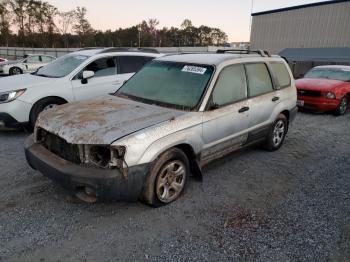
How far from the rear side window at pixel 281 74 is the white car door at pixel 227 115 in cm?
113

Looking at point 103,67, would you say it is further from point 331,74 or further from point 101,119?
point 331,74

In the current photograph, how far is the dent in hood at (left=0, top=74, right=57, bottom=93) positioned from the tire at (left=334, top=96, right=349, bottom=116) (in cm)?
→ 794

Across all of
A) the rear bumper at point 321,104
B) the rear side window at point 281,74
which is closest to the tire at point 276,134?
the rear side window at point 281,74

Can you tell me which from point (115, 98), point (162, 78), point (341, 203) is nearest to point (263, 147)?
point (341, 203)

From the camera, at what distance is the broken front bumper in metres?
3.04

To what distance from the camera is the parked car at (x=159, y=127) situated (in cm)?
312

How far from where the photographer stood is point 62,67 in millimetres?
6938

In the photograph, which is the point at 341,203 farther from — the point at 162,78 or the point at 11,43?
the point at 11,43

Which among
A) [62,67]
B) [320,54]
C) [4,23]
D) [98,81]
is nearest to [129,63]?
[98,81]

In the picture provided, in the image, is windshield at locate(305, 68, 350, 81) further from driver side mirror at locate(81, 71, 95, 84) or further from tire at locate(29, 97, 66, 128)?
tire at locate(29, 97, 66, 128)

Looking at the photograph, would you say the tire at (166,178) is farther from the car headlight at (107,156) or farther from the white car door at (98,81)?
the white car door at (98,81)

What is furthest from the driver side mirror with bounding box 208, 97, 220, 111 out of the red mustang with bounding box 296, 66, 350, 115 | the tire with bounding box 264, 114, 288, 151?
the red mustang with bounding box 296, 66, 350, 115

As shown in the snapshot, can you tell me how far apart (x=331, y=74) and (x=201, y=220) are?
29.0 feet

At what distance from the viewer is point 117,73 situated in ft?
23.9
